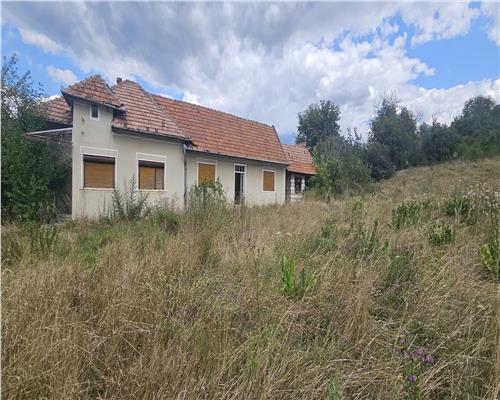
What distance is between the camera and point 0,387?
57.2 inches

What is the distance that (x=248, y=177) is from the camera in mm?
16844

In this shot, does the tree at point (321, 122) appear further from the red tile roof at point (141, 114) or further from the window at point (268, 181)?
the red tile roof at point (141, 114)

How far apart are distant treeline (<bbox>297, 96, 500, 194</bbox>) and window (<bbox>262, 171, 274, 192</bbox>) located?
4866mm

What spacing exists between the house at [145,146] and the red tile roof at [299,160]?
11.6 ft

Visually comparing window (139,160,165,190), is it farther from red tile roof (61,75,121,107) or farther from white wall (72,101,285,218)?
red tile roof (61,75,121,107)

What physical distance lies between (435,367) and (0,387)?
101 inches

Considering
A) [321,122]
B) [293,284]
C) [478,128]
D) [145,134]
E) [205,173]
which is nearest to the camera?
[293,284]

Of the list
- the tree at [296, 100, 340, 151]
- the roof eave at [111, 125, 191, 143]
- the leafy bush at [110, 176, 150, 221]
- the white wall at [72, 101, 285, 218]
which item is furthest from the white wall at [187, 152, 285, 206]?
the tree at [296, 100, 340, 151]

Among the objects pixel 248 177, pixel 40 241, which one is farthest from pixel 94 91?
pixel 40 241

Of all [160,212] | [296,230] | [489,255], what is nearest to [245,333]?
[296,230]

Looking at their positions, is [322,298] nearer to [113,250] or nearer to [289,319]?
[289,319]

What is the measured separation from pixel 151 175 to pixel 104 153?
6.91 ft

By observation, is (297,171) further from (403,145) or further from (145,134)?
(403,145)

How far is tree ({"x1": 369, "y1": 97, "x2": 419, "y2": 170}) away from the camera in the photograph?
28.4 meters
